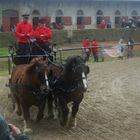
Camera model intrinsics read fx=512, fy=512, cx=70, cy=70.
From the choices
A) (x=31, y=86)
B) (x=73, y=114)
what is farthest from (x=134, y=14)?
(x=31, y=86)

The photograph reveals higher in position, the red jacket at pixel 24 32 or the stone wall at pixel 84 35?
the red jacket at pixel 24 32

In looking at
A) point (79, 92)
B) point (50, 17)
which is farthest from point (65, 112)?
point (50, 17)

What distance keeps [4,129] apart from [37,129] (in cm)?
549

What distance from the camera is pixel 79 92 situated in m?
9.31

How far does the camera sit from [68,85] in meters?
9.42

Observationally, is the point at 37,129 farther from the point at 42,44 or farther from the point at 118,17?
the point at 118,17

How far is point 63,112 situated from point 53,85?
21.0 inches

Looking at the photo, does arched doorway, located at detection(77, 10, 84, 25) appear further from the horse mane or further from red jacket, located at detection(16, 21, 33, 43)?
the horse mane

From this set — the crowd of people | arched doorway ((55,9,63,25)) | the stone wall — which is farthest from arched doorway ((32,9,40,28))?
the crowd of people

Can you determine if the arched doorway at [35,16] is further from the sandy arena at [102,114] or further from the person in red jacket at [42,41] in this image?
the person in red jacket at [42,41]

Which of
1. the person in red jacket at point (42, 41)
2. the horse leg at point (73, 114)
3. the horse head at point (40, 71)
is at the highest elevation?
the person in red jacket at point (42, 41)

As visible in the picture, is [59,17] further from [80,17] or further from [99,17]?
[99,17]

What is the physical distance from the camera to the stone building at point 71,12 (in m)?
42.7

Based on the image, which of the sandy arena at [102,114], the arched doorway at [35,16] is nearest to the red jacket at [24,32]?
the sandy arena at [102,114]
